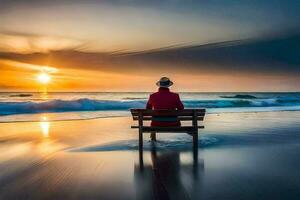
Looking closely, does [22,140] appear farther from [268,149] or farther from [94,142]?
[268,149]

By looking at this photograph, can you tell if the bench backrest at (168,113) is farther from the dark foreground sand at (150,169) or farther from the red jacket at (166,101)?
the dark foreground sand at (150,169)

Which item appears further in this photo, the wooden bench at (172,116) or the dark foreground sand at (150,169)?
the wooden bench at (172,116)

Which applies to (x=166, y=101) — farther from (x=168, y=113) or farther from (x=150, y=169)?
(x=150, y=169)

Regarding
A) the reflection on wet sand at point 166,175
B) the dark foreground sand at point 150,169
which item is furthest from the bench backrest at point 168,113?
the reflection on wet sand at point 166,175

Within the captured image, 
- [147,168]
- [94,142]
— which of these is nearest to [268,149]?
[147,168]

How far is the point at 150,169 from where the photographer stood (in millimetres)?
6801

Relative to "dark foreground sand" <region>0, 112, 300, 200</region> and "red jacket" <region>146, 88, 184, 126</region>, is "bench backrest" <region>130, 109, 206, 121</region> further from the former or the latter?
Result: "dark foreground sand" <region>0, 112, 300, 200</region>

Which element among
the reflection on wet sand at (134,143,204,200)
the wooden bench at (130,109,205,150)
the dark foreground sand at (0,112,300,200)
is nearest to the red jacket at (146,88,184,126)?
the wooden bench at (130,109,205,150)

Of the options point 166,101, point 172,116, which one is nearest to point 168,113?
point 172,116

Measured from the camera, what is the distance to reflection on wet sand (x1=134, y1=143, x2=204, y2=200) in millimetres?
5062

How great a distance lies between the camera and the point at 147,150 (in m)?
9.06

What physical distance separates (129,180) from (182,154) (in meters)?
2.78

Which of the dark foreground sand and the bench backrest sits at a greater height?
the bench backrest

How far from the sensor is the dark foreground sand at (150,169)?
16.8 feet
